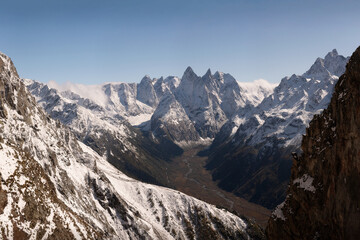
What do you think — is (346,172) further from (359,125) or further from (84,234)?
(84,234)

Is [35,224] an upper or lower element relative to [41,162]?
lower

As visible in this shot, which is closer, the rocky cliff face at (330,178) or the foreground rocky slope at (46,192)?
the rocky cliff face at (330,178)

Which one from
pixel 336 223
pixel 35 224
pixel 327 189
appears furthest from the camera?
pixel 35 224

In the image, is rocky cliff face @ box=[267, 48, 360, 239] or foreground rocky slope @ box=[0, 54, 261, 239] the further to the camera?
foreground rocky slope @ box=[0, 54, 261, 239]

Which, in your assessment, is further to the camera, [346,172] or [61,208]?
[61,208]

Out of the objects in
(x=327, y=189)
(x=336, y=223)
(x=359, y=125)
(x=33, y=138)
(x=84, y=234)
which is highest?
(x=33, y=138)

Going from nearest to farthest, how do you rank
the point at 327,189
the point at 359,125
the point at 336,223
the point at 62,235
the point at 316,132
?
the point at 359,125
the point at 336,223
the point at 327,189
the point at 316,132
the point at 62,235

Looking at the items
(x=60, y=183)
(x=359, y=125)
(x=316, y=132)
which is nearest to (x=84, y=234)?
(x=60, y=183)

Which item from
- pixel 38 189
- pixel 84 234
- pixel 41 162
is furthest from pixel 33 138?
pixel 84 234
